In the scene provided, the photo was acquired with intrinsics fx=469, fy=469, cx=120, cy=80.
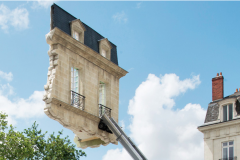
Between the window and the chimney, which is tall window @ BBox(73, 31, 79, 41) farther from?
the chimney

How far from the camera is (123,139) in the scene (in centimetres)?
2044

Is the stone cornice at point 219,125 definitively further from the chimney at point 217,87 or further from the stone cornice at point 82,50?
the stone cornice at point 82,50

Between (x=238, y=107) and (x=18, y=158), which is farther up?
(x=238, y=107)

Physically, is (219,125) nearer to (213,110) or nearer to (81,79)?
(213,110)

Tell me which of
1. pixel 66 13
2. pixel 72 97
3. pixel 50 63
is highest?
pixel 66 13

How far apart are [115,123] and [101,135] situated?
83 cm

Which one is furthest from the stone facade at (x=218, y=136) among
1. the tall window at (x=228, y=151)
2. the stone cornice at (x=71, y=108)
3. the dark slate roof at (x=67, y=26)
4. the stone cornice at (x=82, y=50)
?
the stone cornice at (x=71, y=108)

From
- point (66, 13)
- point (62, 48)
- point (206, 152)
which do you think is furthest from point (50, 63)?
point (206, 152)

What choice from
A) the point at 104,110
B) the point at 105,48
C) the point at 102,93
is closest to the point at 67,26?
the point at 105,48

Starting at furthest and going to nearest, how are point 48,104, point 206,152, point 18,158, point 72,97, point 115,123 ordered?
point 206,152 → point 18,158 → point 115,123 → point 72,97 → point 48,104

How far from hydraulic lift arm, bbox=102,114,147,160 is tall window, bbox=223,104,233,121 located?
A: 248 inches

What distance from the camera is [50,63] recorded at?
19.7m

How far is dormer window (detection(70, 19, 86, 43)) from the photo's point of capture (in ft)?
68.3

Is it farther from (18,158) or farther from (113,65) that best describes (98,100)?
(18,158)
